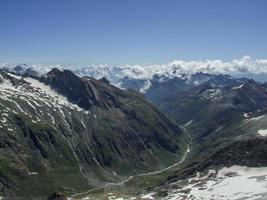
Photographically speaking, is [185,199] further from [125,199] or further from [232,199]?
[125,199]

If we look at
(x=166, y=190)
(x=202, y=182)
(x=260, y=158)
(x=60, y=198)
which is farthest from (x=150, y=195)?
(x=260, y=158)

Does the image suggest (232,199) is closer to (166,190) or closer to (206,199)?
(206,199)

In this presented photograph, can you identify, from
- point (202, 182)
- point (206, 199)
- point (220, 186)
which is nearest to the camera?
point (206, 199)

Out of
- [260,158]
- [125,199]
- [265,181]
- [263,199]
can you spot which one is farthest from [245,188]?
[125,199]

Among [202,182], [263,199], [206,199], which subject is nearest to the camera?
[263,199]

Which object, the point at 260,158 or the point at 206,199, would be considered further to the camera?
the point at 260,158

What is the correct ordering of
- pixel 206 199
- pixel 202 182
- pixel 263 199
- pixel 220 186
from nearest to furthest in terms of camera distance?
pixel 263 199 → pixel 206 199 → pixel 220 186 → pixel 202 182
